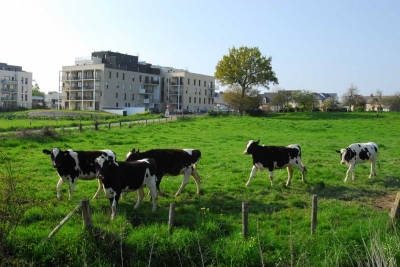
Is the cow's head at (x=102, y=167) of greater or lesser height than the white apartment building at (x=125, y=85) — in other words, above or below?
below

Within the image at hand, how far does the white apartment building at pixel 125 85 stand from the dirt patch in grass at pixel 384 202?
78435mm

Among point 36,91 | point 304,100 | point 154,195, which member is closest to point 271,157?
point 154,195

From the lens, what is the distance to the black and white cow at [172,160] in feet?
43.1

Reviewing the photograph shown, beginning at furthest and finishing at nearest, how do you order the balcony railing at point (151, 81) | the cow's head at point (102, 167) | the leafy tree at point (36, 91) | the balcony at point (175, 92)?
the leafy tree at point (36, 91), the balcony at point (175, 92), the balcony railing at point (151, 81), the cow's head at point (102, 167)

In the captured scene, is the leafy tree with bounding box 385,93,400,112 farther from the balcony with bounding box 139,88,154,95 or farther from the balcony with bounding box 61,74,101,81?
the balcony with bounding box 61,74,101,81

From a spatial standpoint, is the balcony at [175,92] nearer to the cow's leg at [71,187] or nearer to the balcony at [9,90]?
the balcony at [9,90]

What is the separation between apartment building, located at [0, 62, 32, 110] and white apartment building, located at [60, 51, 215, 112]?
2010 centimetres

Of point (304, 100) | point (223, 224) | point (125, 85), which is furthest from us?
point (125, 85)

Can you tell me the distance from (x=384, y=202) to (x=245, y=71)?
60676 millimetres

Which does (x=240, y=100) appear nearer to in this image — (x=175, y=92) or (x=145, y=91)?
(x=175, y=92)

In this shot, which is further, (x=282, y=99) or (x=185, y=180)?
(x=282, y=99)

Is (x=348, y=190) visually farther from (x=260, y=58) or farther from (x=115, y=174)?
(x=260, y=58)

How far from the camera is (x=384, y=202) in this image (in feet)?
42.2

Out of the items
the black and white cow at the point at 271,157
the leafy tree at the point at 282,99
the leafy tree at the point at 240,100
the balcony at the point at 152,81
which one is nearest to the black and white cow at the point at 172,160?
the black and white cow at the point at 271,157
